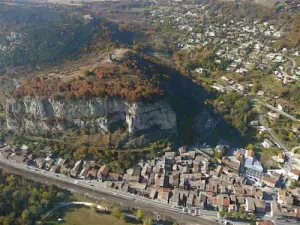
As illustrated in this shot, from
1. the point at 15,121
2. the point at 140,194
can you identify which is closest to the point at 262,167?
the point at 140,194

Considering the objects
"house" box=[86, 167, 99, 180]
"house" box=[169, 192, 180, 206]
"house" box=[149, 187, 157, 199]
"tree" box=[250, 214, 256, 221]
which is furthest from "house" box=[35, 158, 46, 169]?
"tree" box=[250, 214, 256, 221]

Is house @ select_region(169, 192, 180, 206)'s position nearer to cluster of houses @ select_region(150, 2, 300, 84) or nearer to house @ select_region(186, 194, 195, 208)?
house @ select_region(186, 194, 195, 208)

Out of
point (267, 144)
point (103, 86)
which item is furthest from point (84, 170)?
point (267, 144)

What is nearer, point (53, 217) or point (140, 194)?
point (53, 217)

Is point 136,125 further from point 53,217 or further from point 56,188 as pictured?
point 53,217

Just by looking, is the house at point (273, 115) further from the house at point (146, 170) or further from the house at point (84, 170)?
the house at point (84, 170)

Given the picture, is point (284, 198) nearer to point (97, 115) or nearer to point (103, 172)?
point (103, 172)
